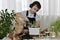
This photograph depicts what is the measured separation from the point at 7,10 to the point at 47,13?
1.87 ft

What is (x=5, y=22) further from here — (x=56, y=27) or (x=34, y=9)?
(x=56, y=27)

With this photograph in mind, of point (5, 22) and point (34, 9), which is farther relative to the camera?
point (34, 9)

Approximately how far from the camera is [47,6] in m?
2.48

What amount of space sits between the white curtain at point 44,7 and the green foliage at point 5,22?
13 cm

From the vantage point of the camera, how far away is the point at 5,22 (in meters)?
2.30

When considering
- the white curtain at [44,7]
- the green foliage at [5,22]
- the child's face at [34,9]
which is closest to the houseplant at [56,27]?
the white curtain at [44,7]

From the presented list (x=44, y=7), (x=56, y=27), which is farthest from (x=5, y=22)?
(x=56, y=27)

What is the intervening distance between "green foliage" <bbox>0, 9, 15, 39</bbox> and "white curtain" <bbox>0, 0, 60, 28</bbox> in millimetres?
128

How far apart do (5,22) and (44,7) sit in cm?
60

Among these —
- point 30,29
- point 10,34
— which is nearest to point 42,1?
point 30,29

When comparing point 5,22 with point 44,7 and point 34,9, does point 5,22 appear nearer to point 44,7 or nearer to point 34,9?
point 34,9

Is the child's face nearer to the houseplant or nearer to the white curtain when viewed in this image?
the white curtain

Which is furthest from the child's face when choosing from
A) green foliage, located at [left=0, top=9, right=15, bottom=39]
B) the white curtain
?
green foliage, located at [left=0, top=9, right=15, bottom=39]

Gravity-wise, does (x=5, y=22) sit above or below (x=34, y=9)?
below
